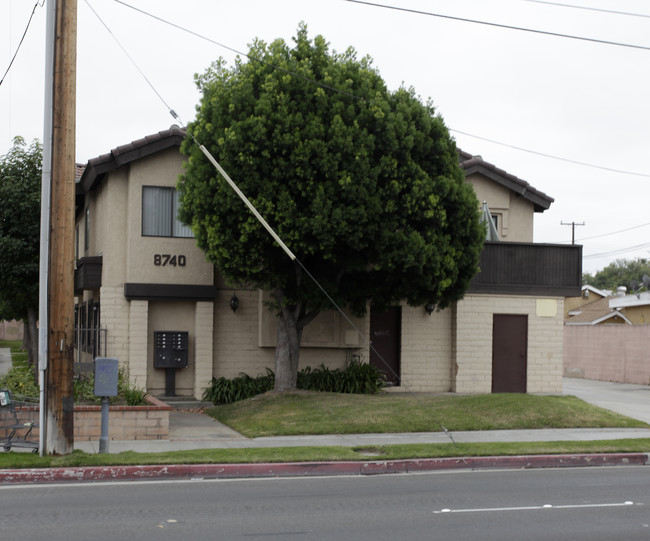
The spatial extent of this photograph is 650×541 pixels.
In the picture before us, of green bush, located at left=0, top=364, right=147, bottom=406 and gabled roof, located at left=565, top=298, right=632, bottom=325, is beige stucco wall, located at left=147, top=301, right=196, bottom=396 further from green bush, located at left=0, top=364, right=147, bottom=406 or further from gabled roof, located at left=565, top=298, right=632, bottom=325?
gabled roof, located at left=565, top=298, right=632, bottom=325

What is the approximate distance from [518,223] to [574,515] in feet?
49.3

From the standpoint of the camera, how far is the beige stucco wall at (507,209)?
2314 cm

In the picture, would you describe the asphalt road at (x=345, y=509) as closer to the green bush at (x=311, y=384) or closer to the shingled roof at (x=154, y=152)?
the green bush at (x=311, y=384)

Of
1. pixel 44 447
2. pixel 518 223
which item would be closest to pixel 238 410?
pixel 44 447

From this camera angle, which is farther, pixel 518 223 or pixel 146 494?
pixel 518 223

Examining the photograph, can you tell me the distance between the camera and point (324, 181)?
17047 millimetres

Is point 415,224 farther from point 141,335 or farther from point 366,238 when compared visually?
point 141,335

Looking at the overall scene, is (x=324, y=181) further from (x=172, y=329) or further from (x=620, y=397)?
(x=620, y=397)

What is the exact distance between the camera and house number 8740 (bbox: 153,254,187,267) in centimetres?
2023

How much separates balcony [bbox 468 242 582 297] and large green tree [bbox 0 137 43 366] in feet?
42.5

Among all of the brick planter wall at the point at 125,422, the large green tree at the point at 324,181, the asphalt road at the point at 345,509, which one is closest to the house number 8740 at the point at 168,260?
the large green tree at the point at 324,181

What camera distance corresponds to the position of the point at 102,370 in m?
12.6

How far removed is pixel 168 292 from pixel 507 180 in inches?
375

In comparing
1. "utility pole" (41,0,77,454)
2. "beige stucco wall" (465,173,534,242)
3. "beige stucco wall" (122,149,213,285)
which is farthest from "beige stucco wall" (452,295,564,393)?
"utility pole" (41,0,77,454)
